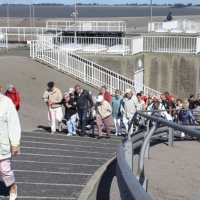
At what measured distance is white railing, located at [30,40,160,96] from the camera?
22.9m

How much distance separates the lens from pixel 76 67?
2322 centimetres

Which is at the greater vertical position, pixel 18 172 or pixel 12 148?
pixel 12 148

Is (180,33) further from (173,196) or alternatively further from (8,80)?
(173,196)

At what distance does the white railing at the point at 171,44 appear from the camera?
85.9ft

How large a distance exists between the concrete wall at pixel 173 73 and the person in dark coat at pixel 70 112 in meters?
13.0

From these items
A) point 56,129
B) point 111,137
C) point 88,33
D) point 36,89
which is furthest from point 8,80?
point 88,33

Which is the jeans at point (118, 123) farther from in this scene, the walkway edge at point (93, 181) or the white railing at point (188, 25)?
the white railing at point (188, 25)

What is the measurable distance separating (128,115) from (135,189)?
9.71 meters

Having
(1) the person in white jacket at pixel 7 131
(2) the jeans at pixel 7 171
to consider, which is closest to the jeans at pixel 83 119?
(2) the jeans at pixel 7 171

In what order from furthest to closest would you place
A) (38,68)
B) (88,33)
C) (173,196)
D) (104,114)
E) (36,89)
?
(88,33)
(38,68)
(36,89)
(104,114)
(173,196)

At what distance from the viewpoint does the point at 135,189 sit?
4.21 metres

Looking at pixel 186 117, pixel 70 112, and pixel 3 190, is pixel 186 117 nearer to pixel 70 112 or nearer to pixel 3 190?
pixel 70 112

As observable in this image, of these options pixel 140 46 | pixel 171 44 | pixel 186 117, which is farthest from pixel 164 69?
pixel 186 117

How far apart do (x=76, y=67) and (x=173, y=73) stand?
561cm
